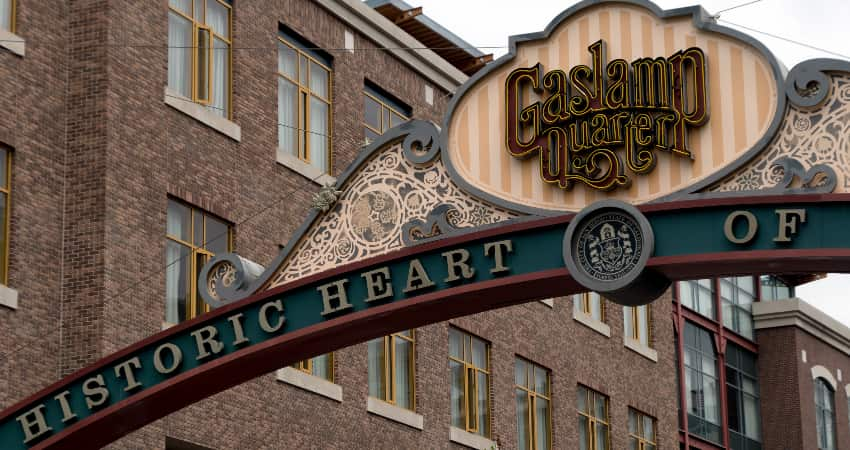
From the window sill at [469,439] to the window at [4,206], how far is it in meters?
12.3

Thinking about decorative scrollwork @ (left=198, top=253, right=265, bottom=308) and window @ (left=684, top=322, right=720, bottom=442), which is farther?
window @ (left=684, top=322, right=720, bottom=442)

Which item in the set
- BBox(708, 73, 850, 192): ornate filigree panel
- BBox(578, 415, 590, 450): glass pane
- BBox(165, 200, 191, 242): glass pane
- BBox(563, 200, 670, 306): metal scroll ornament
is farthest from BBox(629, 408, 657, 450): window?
BBox(708, 73, 850, 192): ornate filigree panel

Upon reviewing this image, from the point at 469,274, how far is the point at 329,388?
16218 mm

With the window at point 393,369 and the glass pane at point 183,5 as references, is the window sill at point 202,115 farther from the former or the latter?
the window at point 393,369

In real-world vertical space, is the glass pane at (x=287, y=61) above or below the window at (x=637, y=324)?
below

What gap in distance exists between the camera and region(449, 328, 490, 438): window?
3581 centimetres

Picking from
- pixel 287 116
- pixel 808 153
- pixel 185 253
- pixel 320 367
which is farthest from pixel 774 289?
pixel 808 153

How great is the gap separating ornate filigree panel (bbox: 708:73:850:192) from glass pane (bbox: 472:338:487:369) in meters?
22.1

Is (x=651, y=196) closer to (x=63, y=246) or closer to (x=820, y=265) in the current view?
(x=820, y=265)

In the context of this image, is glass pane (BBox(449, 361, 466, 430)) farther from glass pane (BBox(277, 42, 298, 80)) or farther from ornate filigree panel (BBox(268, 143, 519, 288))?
ornate filigree panel (BBox(268, 143, 519, 288))

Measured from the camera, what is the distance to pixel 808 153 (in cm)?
1451

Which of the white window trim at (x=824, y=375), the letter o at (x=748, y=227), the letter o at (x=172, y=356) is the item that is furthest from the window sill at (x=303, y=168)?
the white window trim at (x=824, y=375)

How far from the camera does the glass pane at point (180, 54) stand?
28516 mm

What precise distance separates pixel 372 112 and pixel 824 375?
86.5 feet
